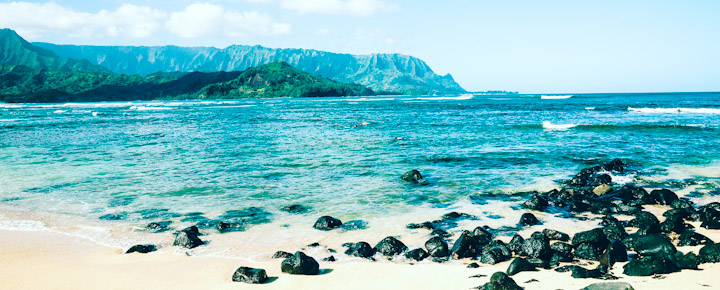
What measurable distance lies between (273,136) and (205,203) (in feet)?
76.1

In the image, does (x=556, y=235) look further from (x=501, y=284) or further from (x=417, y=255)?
A: (x=501, y=284)

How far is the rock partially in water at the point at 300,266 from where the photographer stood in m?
8.30

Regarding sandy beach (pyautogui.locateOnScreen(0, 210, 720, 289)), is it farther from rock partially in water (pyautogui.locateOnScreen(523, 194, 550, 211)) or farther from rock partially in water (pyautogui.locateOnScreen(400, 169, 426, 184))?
rock partially in water (pyautogui.locateOnScreen(400, 169, 426, 184))

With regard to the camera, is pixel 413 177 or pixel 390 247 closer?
pixel 390 247

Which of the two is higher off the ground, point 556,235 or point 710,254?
point 710,254

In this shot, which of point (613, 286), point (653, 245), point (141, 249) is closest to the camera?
point (613, 286)

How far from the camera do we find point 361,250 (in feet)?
31.0

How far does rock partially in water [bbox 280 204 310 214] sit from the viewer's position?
42.9 ft

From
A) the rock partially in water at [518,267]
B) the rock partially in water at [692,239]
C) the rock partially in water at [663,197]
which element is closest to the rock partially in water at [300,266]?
the rock partially in water at [518,267]

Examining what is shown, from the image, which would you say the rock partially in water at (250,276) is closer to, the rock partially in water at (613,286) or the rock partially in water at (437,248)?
the rock partially in water at (437,248)

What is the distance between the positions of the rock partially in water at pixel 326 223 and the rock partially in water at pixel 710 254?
8.10 meters

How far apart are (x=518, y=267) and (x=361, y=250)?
331 cm

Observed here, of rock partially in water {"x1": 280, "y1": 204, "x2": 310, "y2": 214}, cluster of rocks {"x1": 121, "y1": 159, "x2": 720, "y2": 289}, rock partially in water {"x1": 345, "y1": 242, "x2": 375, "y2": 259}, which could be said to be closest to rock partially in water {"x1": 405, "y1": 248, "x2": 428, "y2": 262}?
cluster of rocks {"x1": 121, "y1": 159, "x2": 720, "y2": 289}

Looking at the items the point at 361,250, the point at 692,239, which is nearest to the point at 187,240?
the point at 361,250
